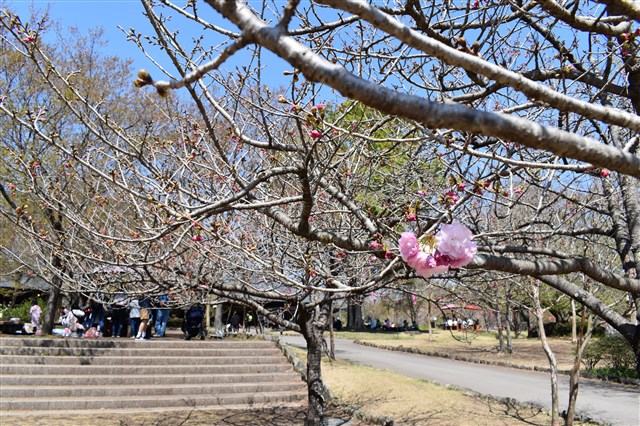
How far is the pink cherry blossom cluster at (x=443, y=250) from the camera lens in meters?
2.66

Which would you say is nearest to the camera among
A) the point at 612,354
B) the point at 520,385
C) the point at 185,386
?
the point at 185,386

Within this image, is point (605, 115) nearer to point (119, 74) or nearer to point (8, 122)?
point (8, 122)

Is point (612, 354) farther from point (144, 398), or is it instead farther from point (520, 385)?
point (144, 398)

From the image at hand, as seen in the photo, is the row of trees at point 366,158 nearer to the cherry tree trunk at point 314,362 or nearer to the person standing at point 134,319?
the cherry tree trunk at point 314,362

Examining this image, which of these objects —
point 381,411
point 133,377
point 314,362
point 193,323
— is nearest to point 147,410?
point 133,377

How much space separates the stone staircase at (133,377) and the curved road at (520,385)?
4709mm

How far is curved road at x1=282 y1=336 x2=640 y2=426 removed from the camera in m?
10.5

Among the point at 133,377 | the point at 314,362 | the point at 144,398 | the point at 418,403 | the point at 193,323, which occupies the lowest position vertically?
the point at 418,403

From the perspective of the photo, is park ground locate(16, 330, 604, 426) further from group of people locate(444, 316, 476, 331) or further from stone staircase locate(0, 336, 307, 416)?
stone staircase locate(0, 336, 307, 416)

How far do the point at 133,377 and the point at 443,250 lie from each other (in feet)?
32.0

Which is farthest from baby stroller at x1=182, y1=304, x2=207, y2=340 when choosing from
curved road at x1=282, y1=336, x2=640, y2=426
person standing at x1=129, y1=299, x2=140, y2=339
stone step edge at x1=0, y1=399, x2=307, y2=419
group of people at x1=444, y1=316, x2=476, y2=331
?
group of people at x1=444, y1=316, x2=476, y2=331

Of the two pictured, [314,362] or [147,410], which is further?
[147,410]

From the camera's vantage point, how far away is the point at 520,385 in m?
13.7

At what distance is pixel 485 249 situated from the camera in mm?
4062
